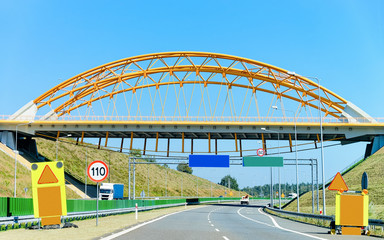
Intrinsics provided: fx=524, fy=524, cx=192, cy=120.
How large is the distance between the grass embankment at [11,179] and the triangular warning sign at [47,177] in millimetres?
40331

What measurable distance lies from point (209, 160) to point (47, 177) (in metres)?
51.6

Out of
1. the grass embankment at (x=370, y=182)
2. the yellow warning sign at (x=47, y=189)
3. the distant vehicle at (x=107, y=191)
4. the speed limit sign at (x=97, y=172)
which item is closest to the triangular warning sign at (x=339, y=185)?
the speed limit sign at (x=97, y=172)

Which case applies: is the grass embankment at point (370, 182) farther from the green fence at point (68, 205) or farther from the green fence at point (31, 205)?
the green fence at point (31, 205)

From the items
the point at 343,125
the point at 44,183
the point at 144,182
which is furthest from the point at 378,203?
the point at 144,182

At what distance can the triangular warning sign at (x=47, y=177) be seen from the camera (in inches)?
835

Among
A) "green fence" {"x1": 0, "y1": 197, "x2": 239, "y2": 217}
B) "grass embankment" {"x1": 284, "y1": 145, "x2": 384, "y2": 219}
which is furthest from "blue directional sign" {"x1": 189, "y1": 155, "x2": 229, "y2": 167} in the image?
"green fence" {"x1": 0, "y1": 197, "x2": 239, "y2": 217}

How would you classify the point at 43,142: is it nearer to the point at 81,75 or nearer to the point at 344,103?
the point at 81,75

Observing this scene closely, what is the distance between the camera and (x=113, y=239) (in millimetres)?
17594

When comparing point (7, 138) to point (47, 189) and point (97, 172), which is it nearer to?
point (47, 189)

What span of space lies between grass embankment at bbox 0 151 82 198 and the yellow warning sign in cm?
4010

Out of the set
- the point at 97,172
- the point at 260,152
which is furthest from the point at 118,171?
the point at 97,172

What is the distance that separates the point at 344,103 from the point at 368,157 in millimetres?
9646

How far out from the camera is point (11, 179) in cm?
6594

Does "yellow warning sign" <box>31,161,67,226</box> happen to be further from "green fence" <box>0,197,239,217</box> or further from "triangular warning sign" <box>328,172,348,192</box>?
"triangular warning sign" <box>328,172,348,192</box>
